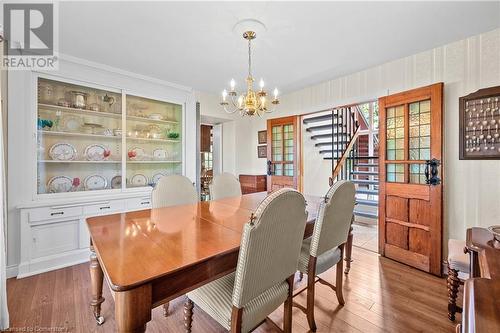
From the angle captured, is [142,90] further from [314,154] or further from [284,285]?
[314,154]

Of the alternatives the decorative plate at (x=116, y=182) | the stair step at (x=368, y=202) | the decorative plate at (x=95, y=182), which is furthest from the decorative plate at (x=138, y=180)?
the stair step at (x=368, y=202)

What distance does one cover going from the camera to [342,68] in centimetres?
294

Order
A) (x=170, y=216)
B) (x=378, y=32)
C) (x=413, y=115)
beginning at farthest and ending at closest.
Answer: (x=413, y=115)
(x=378, y=32)
(x=170, y=216)

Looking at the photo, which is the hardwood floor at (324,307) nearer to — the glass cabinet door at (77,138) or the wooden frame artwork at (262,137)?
the glass cabinet door at (77,138)

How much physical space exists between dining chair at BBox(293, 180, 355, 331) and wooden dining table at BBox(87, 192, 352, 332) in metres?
0.17

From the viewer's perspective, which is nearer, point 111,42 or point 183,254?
point 183,254

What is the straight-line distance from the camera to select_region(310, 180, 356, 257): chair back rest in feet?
4.81

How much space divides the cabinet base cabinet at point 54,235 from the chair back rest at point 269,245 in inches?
91.7

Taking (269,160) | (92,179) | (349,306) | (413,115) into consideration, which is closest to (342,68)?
(413,115)

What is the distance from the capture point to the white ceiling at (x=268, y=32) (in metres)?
1.77

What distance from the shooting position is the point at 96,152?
2.98 metres

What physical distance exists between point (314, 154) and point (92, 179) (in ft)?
13.1

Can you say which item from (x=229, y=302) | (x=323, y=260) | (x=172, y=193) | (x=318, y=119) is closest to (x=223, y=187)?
(x=172, y=193)

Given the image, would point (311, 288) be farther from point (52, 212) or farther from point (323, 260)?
point (52, 212)
